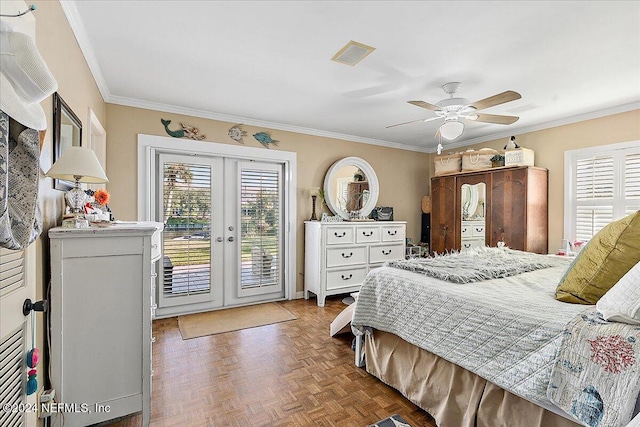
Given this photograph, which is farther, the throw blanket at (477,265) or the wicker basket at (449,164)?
the wicker basket at (449,164)

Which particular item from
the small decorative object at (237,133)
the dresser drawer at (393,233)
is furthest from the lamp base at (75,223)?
the dresser drawer at (393,233)

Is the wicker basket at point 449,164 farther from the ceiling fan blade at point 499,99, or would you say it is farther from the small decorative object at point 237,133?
the small decorative object at point 237,133

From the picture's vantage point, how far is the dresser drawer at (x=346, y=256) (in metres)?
4.06

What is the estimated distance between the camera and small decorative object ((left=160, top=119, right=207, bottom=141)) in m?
3.54

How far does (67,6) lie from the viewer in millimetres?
1759

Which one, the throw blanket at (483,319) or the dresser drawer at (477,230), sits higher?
the dresser drawer at (477,230)

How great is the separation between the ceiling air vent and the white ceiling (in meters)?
0.05

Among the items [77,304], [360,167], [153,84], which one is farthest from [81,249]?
[360,167]

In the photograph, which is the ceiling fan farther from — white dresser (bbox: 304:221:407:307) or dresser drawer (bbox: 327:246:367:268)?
dresser drawer (bbox: 327:246:367:268)

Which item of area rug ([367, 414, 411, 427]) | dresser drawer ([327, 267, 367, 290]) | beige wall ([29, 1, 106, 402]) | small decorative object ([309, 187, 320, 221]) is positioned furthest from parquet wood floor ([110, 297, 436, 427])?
small decorative object ([309, 187, 320, 221])

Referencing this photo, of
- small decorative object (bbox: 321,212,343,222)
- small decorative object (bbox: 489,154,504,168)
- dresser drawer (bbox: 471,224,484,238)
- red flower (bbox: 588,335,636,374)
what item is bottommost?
red flower (bbox: 588,335,636,374)

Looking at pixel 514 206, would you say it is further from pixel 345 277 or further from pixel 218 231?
pixel 218 231

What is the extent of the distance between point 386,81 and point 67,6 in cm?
228

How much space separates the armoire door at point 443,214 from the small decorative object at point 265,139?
8.75 feet
